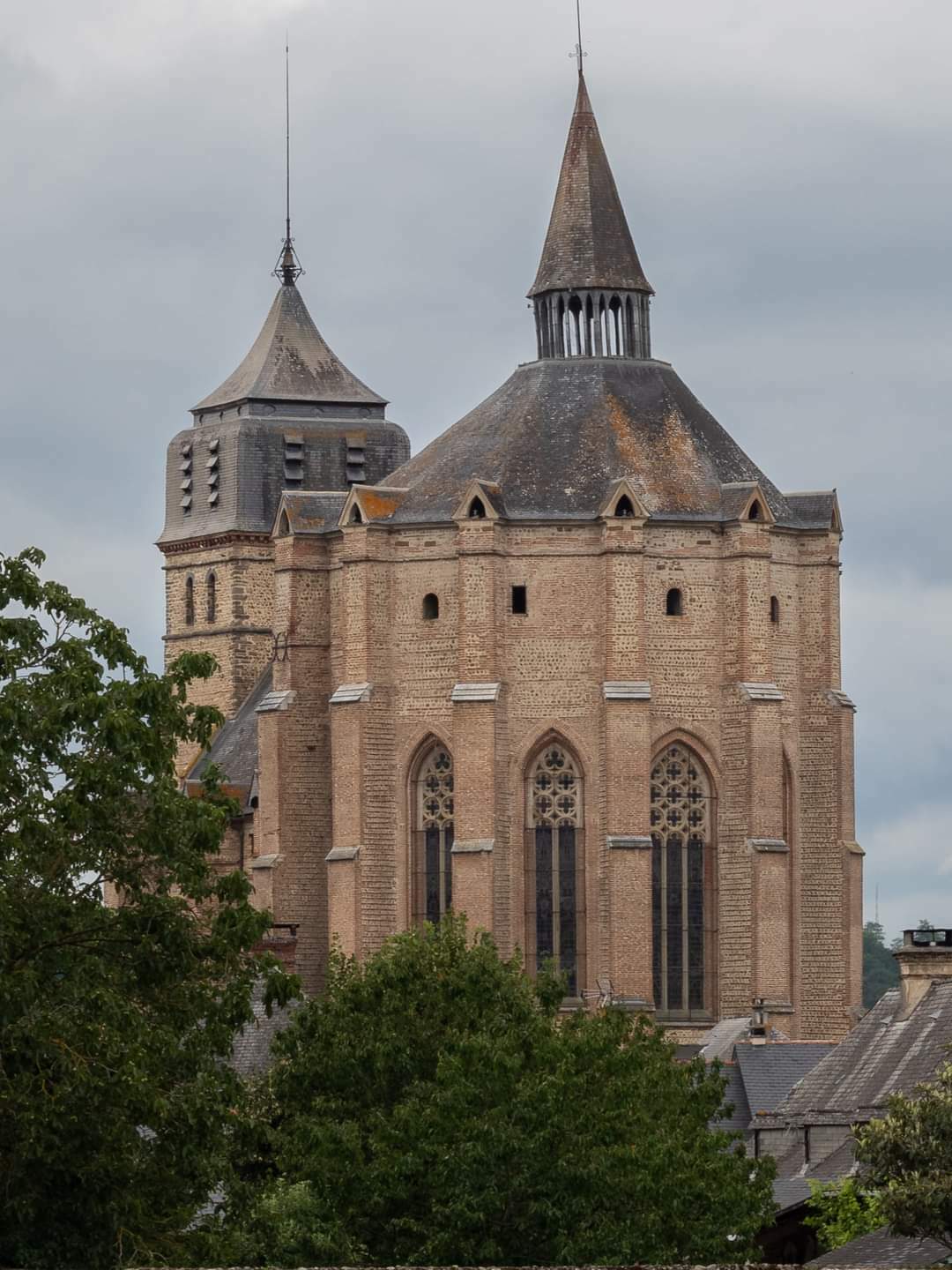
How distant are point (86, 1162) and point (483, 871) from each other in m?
44.5

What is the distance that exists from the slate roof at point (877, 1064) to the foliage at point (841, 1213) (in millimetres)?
1586

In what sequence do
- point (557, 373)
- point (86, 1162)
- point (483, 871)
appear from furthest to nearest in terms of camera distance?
→ point (557, 373) → point (483, 871) → point (86, 1162)

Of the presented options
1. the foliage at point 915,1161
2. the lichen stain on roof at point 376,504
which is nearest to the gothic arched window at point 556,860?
the lichen stain on roof at point 376,504

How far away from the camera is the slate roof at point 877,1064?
53125 mm

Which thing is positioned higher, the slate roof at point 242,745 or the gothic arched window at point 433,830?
the slate roof at point 242,745

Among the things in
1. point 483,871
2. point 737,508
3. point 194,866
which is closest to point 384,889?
point 483,871

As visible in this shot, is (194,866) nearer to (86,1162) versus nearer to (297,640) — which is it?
(86,1162)

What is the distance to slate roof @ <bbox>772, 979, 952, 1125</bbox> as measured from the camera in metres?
53.1

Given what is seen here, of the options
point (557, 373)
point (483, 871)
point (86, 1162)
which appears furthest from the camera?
point (557, 373)

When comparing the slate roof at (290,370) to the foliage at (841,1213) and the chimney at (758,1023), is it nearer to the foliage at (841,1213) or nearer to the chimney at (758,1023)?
the chimney at (758,1023)

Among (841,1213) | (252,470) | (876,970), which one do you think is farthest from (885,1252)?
(876,970)

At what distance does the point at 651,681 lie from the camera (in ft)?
285

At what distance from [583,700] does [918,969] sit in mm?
30771

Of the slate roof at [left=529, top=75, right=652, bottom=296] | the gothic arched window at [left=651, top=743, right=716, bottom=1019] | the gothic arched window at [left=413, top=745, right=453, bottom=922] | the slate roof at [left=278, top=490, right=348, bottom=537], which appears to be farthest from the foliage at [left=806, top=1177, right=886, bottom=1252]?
the slate roof at [left=529, top=75, right=652, bottom=296]
